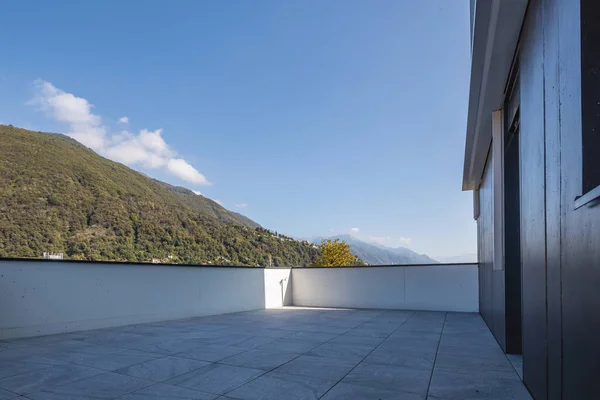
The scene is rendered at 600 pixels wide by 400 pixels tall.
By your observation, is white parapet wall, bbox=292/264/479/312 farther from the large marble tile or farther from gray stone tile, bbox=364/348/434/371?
the large marble tile

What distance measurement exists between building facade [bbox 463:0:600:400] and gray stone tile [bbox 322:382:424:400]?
39.7 inches

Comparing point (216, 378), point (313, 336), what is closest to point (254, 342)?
point (313, 336)

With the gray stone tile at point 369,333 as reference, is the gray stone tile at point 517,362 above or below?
above

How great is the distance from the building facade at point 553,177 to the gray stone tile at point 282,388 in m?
1.76

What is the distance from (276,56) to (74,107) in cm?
2700

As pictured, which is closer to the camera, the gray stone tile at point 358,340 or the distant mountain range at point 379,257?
the gray stone tile at point 358,340

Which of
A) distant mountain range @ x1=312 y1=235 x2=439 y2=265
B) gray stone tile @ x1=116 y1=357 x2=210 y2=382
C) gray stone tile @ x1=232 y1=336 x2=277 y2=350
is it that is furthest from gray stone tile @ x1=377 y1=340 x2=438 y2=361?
distant mountain range @ x1=312 y1=235 x2=439 y2=265

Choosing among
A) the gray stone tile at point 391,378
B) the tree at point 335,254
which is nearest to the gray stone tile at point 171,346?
the gray stone tile at point 391,378

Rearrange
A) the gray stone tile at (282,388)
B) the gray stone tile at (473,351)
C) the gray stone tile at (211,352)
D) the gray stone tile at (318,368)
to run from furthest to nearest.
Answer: the gray stone tile at (473,351) < the gray stone tile at (211,352) < the gray stone tile at (318,368) < the gray stone tile at (282,388)

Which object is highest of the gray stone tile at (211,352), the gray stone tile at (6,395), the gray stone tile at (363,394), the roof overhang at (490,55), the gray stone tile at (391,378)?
the roof overhang at (490,55)

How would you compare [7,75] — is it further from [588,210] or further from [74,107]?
[588,210]

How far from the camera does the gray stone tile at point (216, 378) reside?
3.36m

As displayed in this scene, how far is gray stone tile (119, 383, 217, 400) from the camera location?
306 centimetres

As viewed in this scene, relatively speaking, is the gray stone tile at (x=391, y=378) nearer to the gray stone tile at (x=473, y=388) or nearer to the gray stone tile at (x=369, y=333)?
the gray stone tile at (x=473, y=388)
